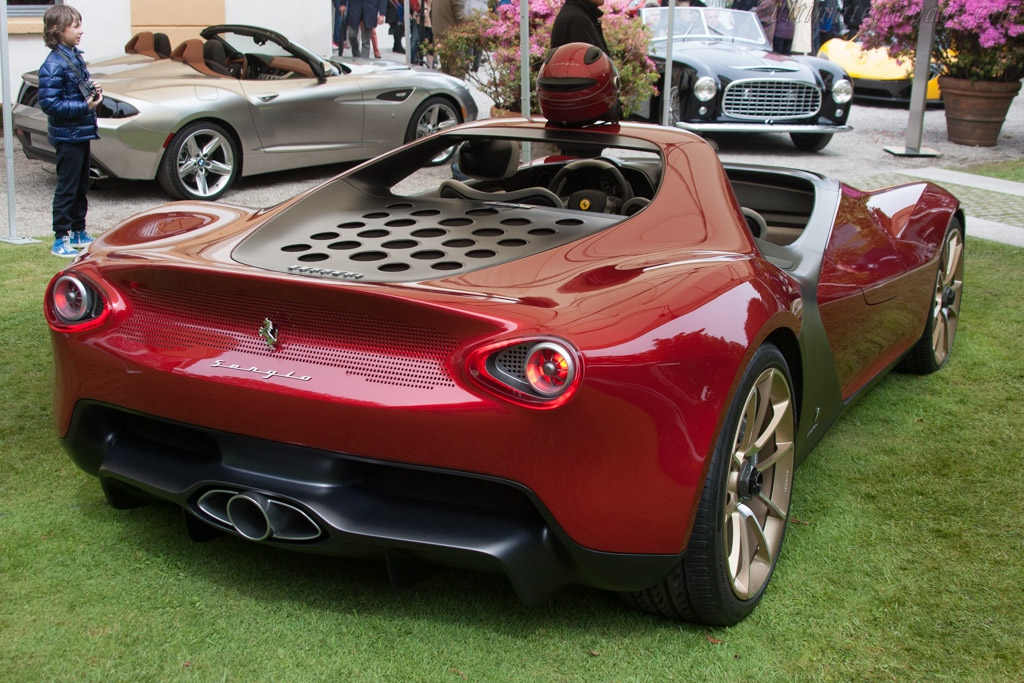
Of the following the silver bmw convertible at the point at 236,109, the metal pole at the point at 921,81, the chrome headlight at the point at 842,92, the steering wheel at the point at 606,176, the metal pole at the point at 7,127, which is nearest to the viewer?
the steering wheel at the point at 606,176

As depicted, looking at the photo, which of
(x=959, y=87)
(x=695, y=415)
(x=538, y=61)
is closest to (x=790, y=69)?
(x=959, y=87)

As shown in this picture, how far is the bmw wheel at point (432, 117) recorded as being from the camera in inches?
379

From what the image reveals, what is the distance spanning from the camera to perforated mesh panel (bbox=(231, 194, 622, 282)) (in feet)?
8.43

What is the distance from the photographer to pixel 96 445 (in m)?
2.62

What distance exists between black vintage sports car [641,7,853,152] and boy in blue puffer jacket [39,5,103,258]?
5.98 meters

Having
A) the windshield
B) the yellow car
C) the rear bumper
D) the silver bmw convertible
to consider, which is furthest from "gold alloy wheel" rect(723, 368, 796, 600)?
the yellow car

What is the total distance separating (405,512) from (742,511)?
882mm

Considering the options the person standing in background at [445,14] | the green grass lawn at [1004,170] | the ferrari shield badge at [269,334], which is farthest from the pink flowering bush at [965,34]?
the ferrari shield badge at [269,334]

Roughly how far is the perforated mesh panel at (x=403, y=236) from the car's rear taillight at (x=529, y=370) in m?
0.38

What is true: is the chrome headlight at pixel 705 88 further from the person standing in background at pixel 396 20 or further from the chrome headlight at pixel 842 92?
the person standing in background at pixel 396 20

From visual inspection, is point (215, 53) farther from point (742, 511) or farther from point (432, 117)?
point (742, 511)

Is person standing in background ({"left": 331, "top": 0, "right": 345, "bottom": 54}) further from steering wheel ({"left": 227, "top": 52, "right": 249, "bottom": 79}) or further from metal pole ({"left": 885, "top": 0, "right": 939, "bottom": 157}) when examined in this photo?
metal pole ({"left": 885, "top": 0, "right": 939, "bottom": 157})

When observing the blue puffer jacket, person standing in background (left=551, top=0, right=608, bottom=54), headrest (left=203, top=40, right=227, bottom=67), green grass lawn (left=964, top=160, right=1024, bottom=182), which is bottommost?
green grass lawn (left=964, top=160, right=1024, bottom=182)

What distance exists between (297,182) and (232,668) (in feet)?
24.1
